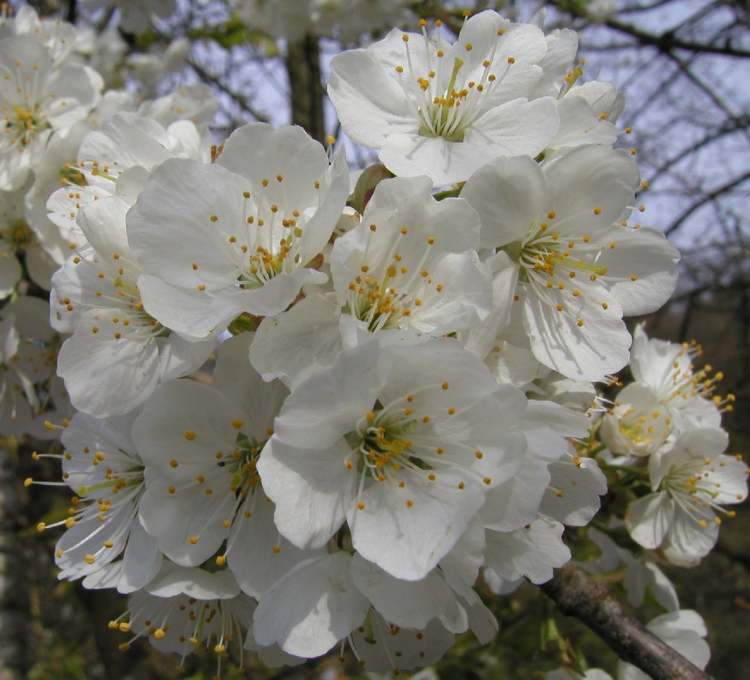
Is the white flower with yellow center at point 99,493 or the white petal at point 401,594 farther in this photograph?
the white flower with yellow center at point 99,493

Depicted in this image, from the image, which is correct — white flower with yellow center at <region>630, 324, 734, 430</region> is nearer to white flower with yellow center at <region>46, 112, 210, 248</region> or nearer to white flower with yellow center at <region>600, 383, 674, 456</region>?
white flower with yellow center at <region>600, 383, 674, 456</region>

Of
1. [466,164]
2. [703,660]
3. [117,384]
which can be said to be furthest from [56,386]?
[703,660]

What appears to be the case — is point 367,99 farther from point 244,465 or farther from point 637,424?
point 637,424

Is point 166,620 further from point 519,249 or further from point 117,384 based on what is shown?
point 519,249

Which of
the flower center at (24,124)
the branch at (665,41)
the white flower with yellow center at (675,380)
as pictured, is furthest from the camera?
the branch at (665,41)

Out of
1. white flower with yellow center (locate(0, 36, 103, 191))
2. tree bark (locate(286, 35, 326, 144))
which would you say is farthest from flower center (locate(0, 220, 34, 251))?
tree bark (locate(286, 35, 326, 144))

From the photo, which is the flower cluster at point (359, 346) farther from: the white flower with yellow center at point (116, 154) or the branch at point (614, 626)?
the branch at point (614, 626)

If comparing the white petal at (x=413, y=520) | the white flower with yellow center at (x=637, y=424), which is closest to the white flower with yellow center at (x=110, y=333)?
the white petal at (x=413, y=520)

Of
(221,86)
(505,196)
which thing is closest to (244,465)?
(505,196)
